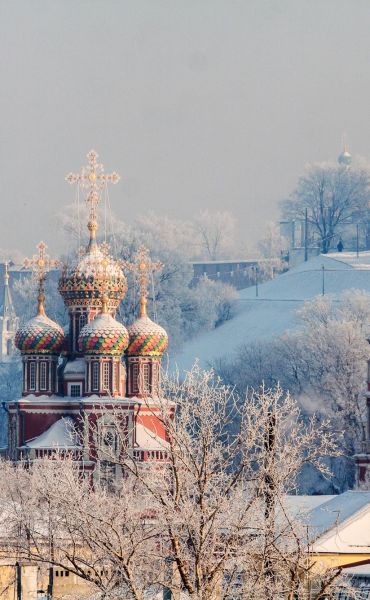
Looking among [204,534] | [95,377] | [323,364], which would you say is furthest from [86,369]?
[204,534]

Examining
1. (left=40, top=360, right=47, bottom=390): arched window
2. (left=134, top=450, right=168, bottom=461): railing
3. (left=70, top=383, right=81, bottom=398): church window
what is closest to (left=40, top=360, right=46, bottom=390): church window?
(left=40, top=360, right=47, bottom=390): arched window

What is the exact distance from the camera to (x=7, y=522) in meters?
43.3

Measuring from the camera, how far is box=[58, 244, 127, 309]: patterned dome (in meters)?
59.8

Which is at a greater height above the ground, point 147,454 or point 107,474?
point 147,454

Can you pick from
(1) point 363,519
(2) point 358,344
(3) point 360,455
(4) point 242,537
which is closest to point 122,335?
(3) point 360,455

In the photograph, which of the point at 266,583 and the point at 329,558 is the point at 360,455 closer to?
the point at 329,558

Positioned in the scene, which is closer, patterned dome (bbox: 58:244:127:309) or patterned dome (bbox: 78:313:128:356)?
patterned dome (bbox: 78:313:128:356)

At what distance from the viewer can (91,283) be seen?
59.8 metres

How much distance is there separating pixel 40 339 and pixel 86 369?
1309 mm

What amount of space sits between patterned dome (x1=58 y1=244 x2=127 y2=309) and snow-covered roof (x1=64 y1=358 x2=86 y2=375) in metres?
1.35

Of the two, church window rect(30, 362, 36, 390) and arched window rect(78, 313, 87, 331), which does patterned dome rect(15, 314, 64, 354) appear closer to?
church window rect(30, 362, 36, 390)

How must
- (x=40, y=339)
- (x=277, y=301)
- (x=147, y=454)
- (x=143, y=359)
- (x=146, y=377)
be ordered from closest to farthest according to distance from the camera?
1. (x=147, y=454)
2. (x=146, y=377)
3. (x=143, y=359)
4. (x=40, y=339)
5. (x=277, y=301)

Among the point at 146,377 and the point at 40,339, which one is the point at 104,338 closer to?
the point at 146,377

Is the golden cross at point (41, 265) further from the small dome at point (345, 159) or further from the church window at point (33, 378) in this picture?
the small dome at point (345, 159)
